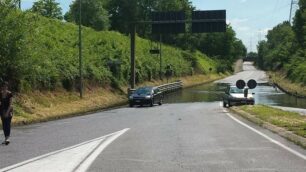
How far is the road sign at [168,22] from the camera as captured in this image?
190 feet

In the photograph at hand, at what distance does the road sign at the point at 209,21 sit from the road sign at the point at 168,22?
1.38 m

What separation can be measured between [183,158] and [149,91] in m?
36.5

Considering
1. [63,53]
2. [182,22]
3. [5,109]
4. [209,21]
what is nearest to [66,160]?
[5,109]

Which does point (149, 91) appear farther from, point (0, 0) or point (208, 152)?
point (208, 152)

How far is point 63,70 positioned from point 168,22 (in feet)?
54.1

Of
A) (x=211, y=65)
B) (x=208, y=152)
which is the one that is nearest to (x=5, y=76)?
(x=208, y=152)

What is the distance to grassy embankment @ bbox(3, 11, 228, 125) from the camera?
3272 cm

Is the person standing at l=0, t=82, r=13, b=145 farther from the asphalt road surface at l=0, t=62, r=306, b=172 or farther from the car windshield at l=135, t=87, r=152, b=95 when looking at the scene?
the car windshield at l=135, t=87, r=152, b=95

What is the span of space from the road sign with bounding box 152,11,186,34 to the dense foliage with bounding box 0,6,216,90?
5.57 metres

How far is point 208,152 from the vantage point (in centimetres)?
1323

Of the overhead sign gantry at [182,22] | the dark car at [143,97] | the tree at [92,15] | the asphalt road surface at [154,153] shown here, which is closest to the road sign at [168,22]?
the overhead sign gantry at [182,22]

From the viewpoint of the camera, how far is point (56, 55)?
4631 centimetres

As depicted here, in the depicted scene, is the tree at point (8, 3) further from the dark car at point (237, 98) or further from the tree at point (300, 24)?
the tree at point (300, 24)

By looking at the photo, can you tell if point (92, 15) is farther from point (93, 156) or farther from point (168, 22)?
point (93, 156)
